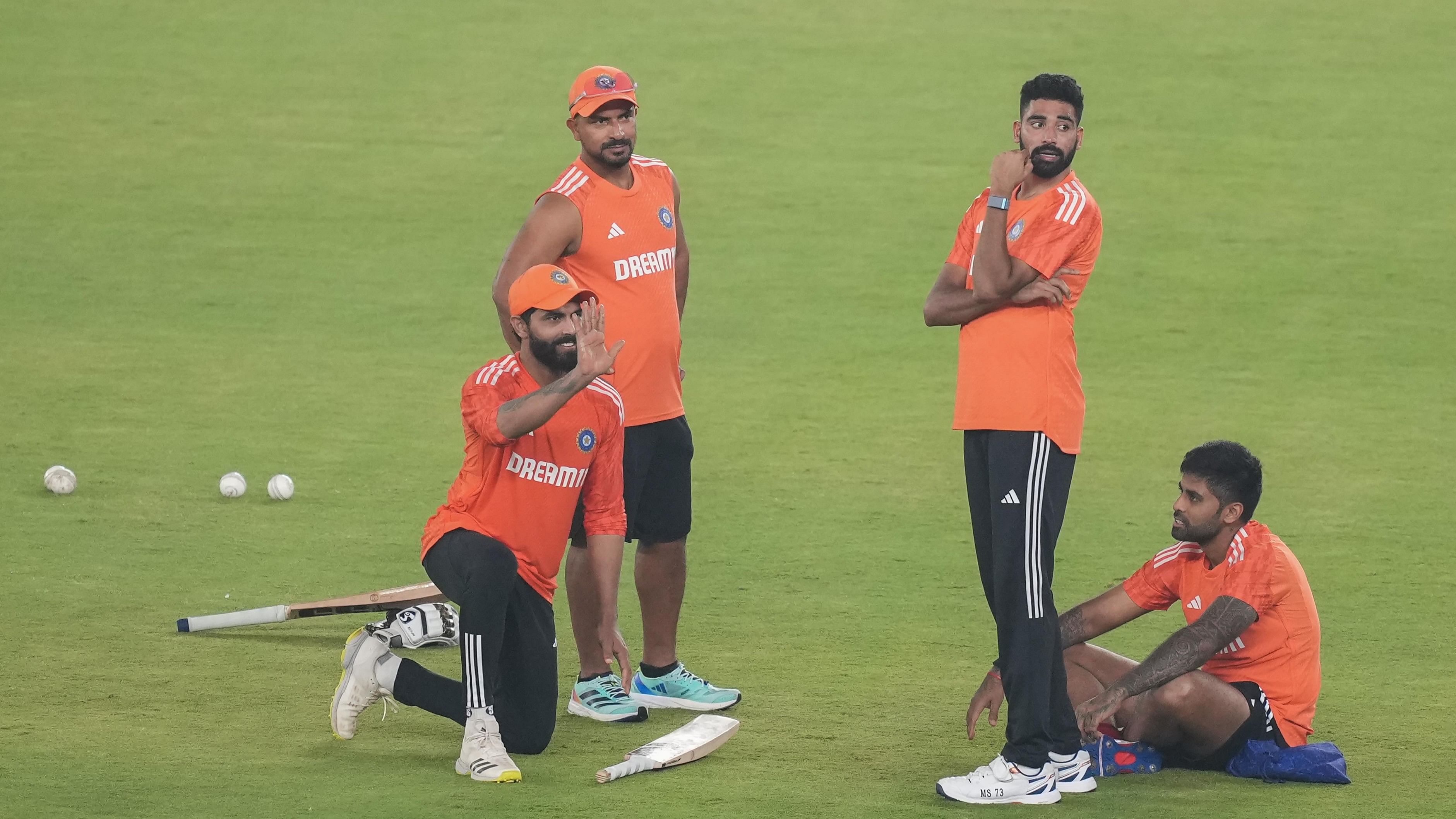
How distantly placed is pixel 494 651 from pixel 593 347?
1070 millimetres

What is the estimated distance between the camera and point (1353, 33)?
18.0 meters

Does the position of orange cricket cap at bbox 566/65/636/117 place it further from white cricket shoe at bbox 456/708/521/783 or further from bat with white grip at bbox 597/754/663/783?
bat with white grip at bbox 597/754/663/783

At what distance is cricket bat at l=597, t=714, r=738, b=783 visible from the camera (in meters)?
5.48

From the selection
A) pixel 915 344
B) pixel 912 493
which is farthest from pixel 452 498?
pixel 915 344

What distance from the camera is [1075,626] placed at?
6.03 m

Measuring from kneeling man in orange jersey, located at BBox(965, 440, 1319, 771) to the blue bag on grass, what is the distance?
37 mm

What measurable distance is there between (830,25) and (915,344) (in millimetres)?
5994

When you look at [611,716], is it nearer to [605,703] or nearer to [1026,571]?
[605,703]

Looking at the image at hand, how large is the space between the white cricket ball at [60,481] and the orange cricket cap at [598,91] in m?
4.62

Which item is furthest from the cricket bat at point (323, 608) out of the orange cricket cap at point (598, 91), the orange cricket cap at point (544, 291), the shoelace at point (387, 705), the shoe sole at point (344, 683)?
the orange cricket cap at point (598, 91)

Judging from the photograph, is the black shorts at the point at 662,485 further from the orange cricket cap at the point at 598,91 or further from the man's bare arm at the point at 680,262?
the orange cricket cap at the point at 598,91

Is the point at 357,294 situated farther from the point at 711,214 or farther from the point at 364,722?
the point at 364,722

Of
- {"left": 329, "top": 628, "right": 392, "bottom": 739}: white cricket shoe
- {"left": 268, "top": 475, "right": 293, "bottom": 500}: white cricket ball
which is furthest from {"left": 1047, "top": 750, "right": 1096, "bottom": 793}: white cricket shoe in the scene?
{"left": 268, "top": 475, "right": 293, "bottom": 500}: white cricket ball

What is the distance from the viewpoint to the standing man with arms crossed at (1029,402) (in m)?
5.21
